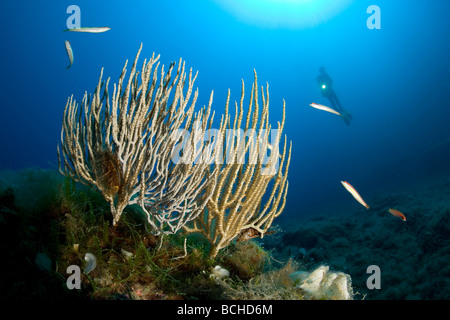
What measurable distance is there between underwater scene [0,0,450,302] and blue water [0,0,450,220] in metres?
0.59

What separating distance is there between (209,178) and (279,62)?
9402 cm

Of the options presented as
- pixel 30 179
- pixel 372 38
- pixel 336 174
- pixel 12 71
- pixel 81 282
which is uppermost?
pixel 372 38

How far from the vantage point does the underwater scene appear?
2350 millimetres

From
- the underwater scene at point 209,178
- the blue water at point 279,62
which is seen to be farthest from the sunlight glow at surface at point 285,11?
the blue water at point 279,62

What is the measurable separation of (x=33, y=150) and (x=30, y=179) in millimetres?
86226

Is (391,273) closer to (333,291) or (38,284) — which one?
(333,291)

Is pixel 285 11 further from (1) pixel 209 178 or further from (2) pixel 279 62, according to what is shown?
(1) pixel 209 178

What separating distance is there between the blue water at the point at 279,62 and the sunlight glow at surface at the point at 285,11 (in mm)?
597

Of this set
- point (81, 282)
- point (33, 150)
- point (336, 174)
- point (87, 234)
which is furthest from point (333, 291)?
point (33, 150)

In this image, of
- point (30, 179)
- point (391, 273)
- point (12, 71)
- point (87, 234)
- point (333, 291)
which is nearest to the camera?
point (333, 291)

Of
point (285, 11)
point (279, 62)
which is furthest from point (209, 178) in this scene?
point (279, 62)

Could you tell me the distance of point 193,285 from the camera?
2441mm

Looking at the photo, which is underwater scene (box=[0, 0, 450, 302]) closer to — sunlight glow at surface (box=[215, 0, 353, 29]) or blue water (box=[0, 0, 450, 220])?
sunlight glow at surface (box=[215, 0, 353, 29])

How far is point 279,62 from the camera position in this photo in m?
86.8
